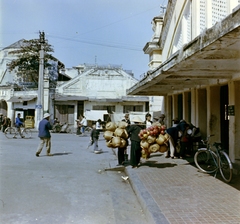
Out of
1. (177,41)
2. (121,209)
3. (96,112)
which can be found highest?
(177,41)

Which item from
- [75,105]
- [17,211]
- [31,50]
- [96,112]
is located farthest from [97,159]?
[31,50]

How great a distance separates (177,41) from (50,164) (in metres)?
8.99

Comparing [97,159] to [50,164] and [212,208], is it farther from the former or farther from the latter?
[212,208]

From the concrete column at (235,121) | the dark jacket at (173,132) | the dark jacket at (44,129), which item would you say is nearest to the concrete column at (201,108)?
the dark jacket at (173,132)

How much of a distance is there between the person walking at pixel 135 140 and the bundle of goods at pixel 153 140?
17.8 inches

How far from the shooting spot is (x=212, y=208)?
490 cm

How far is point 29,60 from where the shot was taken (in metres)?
33.5

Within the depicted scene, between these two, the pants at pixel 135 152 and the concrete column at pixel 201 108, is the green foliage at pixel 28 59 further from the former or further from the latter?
the pants at pixel 135 152

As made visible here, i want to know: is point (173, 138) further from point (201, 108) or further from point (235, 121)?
point (235, 121)

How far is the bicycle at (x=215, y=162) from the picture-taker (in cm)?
682

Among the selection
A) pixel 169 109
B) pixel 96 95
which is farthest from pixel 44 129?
pixel 96 95

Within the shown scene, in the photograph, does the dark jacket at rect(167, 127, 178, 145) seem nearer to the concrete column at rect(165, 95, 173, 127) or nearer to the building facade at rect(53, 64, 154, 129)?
the concrete column at rect(165, 95, 173, 127)

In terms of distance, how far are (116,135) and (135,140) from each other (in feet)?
1.96

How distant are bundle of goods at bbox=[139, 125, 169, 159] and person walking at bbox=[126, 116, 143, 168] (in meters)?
0.45
